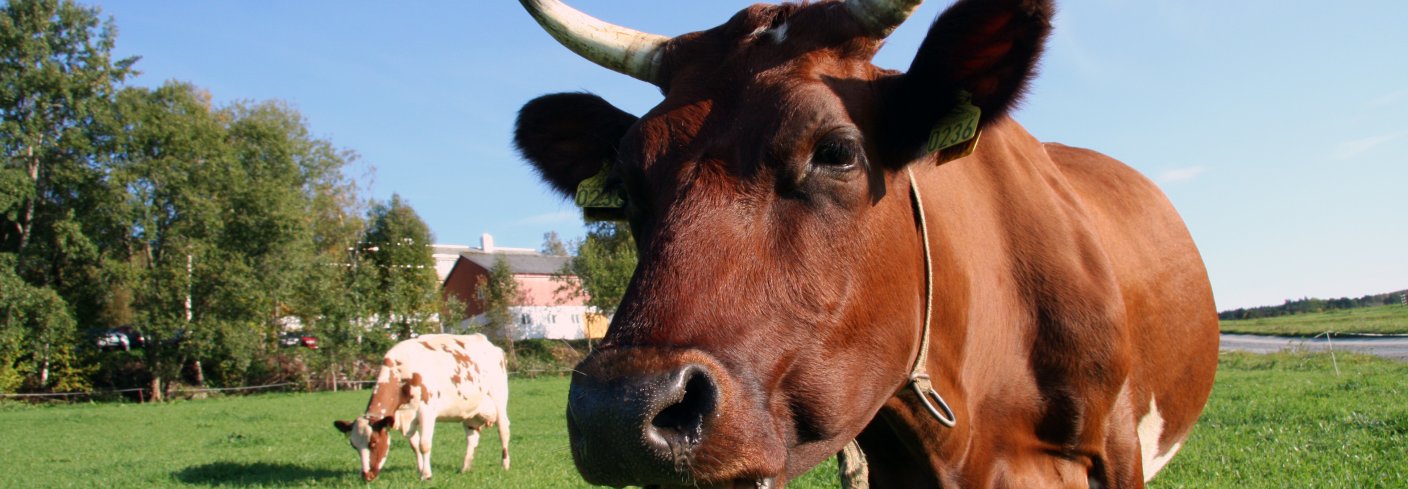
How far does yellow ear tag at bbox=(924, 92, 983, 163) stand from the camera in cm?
264

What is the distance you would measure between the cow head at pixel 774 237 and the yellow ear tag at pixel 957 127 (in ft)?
0.12

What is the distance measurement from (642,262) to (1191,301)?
3.44 meters

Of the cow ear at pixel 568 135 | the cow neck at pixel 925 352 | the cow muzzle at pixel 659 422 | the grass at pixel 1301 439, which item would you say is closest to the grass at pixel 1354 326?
the grass at pixel 1301 439

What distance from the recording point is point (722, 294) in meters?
2.09

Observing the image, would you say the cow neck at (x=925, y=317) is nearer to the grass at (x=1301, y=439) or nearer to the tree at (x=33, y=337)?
the grass at (x=1301, y=439)

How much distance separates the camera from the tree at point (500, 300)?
55.0 metres

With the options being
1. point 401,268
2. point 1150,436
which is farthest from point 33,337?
point 1150,436

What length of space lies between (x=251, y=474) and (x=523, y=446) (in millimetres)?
4410

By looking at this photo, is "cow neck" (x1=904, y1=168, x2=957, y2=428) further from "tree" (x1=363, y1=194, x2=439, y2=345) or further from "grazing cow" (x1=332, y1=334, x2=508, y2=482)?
"tree" (x1=363, y1=194, x2=439, y2=345)

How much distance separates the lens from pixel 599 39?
3312mm

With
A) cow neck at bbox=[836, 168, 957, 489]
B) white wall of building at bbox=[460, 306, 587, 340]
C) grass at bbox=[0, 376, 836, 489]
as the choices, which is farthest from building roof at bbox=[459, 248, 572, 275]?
cow neck at bbox=[836, 168, 957, 489]

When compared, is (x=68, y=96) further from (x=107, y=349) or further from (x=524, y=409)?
(x=524, y=409)

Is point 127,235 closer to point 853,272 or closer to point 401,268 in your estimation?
point 401,268

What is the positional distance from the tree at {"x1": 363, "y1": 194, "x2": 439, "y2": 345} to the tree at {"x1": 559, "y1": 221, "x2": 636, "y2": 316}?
30.6ft
